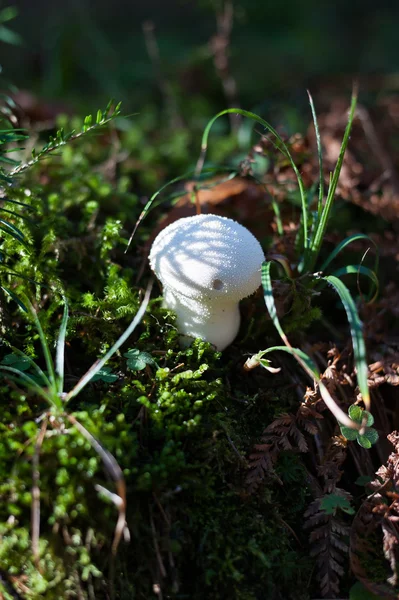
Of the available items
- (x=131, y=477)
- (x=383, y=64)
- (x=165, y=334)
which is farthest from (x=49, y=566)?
(x=383, y=64)

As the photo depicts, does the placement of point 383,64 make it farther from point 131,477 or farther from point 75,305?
point 131,477

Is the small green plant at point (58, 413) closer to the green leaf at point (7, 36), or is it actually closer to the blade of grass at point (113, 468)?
the blade of grass at point (113, 468)

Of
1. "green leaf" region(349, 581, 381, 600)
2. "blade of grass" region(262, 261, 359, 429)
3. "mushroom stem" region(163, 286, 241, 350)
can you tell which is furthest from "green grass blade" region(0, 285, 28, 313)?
"green leaf" region(349, 581, 381, 600)

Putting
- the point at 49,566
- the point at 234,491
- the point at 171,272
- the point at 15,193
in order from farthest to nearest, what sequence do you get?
the point at 15,193, the point at 171,272, the point at 234,491, the point at 49,566

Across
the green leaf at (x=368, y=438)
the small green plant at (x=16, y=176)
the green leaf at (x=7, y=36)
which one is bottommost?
the green leaf at (x=368, y=438)

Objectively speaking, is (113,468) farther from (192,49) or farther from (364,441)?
(192,49)

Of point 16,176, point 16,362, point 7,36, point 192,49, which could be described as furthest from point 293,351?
point 192,49

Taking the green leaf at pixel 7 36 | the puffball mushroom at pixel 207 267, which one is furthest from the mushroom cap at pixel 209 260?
the green leaf at pixel 7 36
